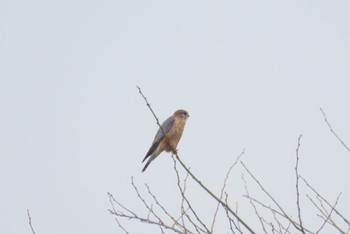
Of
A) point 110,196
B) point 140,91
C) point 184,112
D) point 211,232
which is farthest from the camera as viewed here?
point 184,112

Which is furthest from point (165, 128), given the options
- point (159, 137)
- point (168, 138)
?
point (168, 138)

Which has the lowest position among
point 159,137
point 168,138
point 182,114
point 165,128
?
point 168,138

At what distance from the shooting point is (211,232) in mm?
3439

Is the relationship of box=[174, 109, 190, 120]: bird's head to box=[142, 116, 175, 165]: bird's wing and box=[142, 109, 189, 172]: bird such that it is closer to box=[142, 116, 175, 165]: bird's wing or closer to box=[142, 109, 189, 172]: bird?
box=[142, 109, 189, 172]: bird

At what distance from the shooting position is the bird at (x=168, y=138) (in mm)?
8299

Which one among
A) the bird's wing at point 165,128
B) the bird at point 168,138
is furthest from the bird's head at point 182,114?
the bird's wing at point 165,128

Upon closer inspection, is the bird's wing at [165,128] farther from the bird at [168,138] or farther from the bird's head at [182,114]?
the bird's head at [182,114]

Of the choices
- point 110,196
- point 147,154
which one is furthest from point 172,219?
point 147,154

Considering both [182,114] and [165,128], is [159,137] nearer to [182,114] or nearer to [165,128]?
[165,128]

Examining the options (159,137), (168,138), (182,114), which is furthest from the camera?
(182,114)

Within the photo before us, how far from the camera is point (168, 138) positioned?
27.2ft

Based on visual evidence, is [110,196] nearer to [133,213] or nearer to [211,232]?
[133,213]

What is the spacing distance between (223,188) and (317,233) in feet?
2.52

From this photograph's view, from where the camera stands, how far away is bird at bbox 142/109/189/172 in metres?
8.30
